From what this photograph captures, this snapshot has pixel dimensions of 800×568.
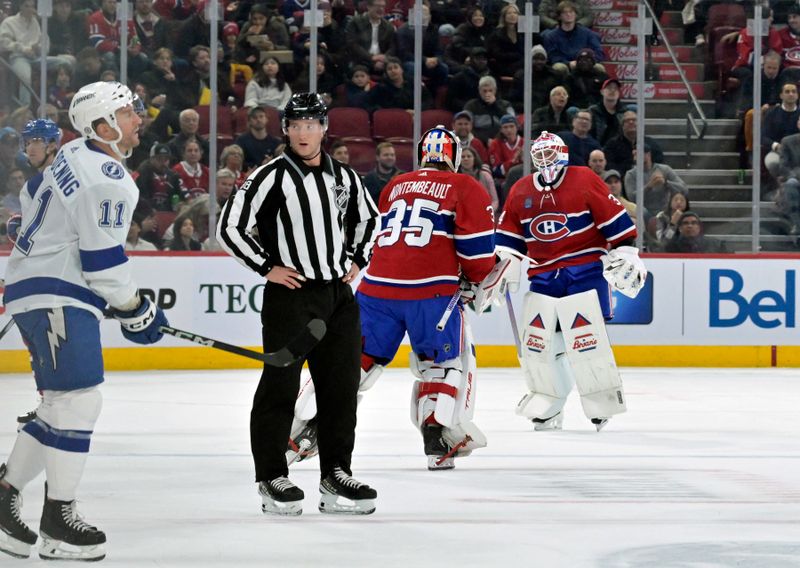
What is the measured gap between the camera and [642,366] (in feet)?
33.4

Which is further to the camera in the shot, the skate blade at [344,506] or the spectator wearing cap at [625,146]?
the spectator wearing cap at [625,146]

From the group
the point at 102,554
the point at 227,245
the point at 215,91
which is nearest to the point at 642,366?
the point at 215,91

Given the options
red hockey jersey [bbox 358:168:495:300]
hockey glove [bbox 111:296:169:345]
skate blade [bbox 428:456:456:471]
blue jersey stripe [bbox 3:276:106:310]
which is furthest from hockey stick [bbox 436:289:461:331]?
blue jersey stripe [bbox 3:276:106:310]

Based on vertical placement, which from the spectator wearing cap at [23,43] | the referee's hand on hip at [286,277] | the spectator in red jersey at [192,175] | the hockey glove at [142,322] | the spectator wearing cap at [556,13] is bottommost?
the hockey glove at [142,322]

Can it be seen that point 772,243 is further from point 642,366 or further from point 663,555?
point 663,555

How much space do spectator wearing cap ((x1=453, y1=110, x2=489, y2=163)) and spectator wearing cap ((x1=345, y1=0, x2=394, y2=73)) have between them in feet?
2.07

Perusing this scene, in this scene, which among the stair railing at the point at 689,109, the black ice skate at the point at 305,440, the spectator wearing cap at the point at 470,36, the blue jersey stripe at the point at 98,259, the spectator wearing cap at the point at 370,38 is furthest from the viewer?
the stair railing at the point at 689,109

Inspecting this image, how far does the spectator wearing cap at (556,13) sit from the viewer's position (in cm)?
1019

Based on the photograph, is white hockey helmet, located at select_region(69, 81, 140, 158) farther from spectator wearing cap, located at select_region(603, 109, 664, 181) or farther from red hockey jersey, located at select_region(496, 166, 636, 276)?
spectator wearing cap, located at select_region(603, 109, 664, 181)

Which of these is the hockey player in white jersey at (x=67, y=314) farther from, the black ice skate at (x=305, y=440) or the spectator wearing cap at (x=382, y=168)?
the spectator wearing cap at (x=382, y=168)

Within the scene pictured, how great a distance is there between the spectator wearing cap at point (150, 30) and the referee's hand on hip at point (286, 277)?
19.1 ft

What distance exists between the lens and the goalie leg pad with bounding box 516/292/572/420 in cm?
673

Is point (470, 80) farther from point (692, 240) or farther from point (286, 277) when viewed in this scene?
point (286, 277)

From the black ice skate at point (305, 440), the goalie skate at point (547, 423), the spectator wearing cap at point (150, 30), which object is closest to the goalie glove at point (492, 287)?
the goalie skate at point (547, 423)
